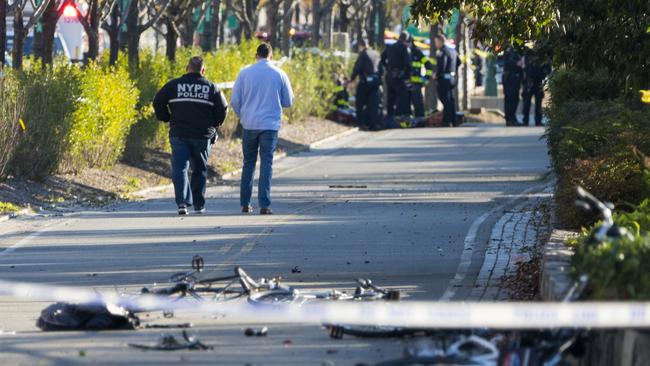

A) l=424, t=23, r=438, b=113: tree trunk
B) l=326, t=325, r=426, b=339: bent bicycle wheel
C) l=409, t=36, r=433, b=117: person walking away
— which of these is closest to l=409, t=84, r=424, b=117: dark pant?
l=409, t=36, r=433, b=117: person walking away

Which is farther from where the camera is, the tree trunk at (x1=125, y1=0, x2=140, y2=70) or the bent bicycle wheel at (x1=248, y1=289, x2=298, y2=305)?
the tree trunk at (x1=125, y1=0, x2=140, y2=70)

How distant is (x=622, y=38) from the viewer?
42.9ft

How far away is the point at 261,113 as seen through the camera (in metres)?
16.9

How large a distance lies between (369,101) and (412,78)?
4.30 feet

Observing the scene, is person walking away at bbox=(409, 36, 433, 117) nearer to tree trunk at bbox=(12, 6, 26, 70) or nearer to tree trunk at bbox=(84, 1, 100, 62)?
tree trunk at bbox=(84, 1, 100, 62)

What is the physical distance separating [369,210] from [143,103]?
6.51 metres

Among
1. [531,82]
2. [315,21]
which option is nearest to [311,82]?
[531,82]

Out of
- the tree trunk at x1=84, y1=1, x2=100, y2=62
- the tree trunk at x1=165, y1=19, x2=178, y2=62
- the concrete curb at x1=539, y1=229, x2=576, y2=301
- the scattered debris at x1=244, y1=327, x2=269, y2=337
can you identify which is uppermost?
the tree trunk at x1=84, y1=1, x2=100, y2=62

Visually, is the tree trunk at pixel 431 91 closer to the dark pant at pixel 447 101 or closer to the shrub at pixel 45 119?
the dark pant at pixel 447 101

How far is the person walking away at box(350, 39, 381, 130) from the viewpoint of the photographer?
1371 inches

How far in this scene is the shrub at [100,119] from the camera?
19.9m

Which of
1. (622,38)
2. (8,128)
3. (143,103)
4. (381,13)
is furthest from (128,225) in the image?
(381,13)

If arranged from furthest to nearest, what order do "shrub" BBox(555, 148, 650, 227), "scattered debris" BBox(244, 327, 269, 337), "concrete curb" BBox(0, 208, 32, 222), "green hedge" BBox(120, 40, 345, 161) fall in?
"green hedge" BBox(120, 40, 345, 161), "concrete curb" BBox(0, 208, 32, 222), "shrub" BBox(555, 148, 650, 227), "scattered debris" BBox(244, 327, 269, 337)

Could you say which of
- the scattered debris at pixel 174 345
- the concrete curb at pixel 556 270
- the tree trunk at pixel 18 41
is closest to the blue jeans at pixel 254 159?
the tree trunk at pixel 18 41
